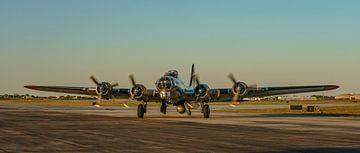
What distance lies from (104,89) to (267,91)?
45.3 ft

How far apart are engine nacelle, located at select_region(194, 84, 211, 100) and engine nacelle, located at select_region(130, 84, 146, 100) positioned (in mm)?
4359

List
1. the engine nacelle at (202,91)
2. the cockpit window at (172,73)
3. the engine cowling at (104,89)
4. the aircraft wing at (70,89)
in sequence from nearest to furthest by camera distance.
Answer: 1. the engine nacelle at (202,91)
2. the engine cowling at (104,89)
3. the cockpit window at (172,73)
4. the aircraft wing at (70,89)

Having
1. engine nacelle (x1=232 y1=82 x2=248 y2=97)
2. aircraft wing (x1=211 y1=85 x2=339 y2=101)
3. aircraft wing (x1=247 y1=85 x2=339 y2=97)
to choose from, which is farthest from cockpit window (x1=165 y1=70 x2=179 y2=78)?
aircraft wing (x1=247 y1=85 x2=339 y2=97)

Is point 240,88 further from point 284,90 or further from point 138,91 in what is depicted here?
point 138,91

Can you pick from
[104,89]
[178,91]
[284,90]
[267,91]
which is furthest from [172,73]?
[284,90]

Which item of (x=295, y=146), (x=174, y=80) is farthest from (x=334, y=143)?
(x=174, y=80)

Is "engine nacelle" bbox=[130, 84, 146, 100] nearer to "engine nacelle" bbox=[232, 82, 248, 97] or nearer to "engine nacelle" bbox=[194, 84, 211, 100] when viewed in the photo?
"engine nacelle" bbox=[194, 84, 211, 100]

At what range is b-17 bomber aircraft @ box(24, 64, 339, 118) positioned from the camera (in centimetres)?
3806

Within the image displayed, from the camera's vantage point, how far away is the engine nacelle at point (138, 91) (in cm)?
3794

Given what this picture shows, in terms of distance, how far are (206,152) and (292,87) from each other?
1090 inches

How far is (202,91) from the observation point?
38344 mm

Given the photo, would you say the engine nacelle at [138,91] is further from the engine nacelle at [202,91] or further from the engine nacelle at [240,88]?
the engine nacelle at [240,88]

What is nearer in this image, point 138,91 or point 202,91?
point 138,91

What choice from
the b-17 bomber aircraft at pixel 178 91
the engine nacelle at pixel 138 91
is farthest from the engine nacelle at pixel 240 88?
the engine nacelle at pixel 138 91
